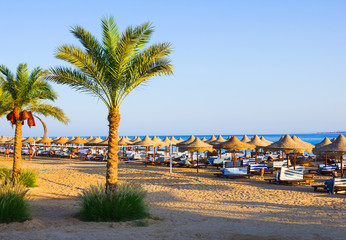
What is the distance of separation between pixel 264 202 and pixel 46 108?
9916 millimetres

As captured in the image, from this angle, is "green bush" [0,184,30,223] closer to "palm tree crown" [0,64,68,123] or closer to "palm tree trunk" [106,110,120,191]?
"palm tree trunk" [106,110,120,191]

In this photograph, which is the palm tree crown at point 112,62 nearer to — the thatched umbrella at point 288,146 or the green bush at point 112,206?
the green bush at point 112,206

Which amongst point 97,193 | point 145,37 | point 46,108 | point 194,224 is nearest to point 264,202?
point 194,224

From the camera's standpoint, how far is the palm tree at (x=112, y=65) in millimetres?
9641

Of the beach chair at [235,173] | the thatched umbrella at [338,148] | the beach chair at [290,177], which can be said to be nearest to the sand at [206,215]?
the beach chair at [290,177]

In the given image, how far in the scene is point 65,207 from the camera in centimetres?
917

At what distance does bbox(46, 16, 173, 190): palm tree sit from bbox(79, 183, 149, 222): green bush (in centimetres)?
142

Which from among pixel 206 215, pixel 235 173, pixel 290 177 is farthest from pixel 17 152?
pixel 290 177

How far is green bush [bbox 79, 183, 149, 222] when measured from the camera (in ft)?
25.0

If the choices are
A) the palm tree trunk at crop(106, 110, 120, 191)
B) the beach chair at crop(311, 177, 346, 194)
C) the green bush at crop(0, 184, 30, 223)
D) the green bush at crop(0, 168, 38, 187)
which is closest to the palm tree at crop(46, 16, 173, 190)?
the palm tree trunk at crop(106, 110, 120, 191)

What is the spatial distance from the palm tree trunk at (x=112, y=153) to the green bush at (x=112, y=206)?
1171 mm

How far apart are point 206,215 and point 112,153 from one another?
3.09 m

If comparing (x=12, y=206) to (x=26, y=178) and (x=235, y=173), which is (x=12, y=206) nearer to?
(x=26, y=178)

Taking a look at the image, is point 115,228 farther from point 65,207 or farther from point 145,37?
point 145,37
